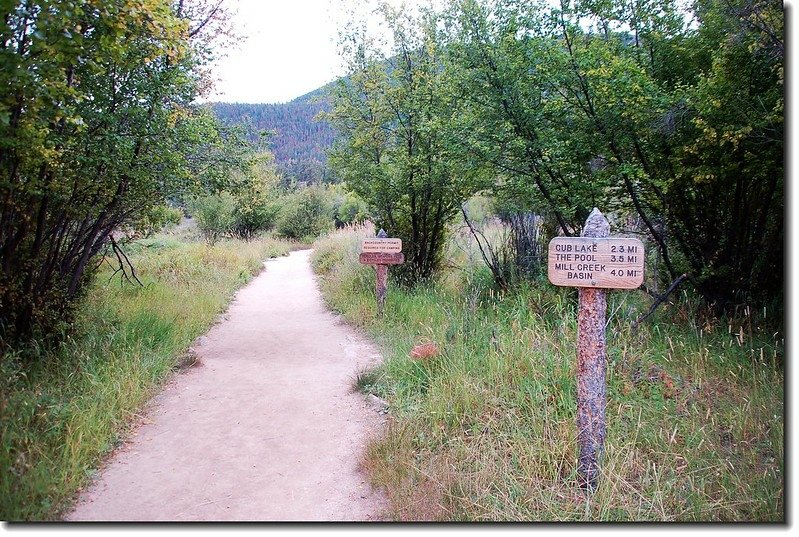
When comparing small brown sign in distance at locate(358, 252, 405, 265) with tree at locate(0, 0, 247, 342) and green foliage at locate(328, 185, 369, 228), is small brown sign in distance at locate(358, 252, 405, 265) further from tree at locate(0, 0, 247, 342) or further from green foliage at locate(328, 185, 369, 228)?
green foliage at locate(328, 185, 369, 228)

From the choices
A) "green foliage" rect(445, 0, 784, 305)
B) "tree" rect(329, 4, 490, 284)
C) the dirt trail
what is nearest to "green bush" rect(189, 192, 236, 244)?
"tree" rect(329, 4, 490, 284)

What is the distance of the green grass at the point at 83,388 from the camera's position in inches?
122

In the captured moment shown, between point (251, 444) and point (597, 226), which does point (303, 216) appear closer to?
point (251, 444)

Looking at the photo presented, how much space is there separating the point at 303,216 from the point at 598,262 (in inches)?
1051

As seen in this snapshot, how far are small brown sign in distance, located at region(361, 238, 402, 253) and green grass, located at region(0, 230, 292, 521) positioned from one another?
289cm

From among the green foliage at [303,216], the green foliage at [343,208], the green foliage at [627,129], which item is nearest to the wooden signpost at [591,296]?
the green foliage at [627,129]

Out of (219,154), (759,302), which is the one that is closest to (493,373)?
(759,302)

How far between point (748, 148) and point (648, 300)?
8.74 ft

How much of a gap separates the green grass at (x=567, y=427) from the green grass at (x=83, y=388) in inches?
79.3

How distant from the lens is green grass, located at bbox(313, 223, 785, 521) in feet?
9.72

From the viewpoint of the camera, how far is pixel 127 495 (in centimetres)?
328

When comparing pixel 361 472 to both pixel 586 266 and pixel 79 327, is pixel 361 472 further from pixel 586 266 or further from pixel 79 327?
pixel 79 327

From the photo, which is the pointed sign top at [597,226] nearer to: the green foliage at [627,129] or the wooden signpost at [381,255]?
the green foliage at [627,129]

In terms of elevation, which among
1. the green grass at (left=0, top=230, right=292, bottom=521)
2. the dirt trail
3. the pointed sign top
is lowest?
the dirt trail
